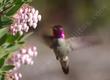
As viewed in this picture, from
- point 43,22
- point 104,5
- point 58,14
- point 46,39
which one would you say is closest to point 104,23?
point 104,5

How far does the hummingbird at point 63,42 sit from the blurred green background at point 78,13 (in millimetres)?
1505

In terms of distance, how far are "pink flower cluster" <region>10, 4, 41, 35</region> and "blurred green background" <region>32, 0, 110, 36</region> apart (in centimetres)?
211

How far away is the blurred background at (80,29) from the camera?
370 centimetres

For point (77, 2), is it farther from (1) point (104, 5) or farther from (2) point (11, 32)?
(2) point (11, 32)

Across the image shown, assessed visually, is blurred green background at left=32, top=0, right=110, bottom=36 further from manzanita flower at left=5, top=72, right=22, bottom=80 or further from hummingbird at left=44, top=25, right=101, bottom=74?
manzanita flower at left=5, top=72, right=22, bottom=80

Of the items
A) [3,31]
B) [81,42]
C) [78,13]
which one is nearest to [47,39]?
[81,42]

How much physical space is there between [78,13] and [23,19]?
8.65ft

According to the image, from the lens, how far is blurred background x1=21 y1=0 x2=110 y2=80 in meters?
3.70

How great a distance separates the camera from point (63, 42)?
7.45ft

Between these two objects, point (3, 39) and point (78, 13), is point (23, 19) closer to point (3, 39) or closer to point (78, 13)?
point (3, 39)

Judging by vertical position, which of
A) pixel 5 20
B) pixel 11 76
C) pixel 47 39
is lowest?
pixel 47 39

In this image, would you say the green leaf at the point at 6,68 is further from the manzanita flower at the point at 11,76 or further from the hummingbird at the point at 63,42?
the hummingbird at the point at 63,42

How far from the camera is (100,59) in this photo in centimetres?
418

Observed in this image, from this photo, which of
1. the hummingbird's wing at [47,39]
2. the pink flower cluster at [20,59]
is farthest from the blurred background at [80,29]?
the pink flower cluster at [20,59]
